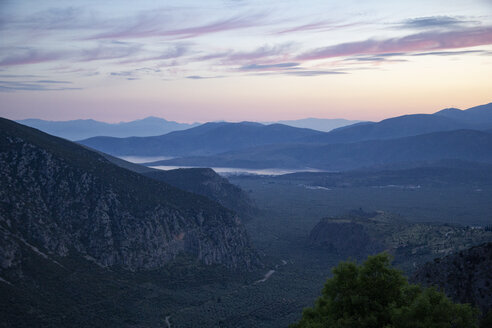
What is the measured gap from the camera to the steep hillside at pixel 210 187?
135750 millimetres

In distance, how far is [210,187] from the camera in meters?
139

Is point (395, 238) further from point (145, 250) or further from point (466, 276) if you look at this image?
point (466, 276)

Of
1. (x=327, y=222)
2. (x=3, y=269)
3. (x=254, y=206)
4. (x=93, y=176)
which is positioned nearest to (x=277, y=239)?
(x=327, y=222)

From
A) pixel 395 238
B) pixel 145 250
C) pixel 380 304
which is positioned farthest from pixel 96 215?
pixel 380 304

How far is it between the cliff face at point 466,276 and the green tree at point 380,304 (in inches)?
353

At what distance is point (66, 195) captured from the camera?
3100 inches

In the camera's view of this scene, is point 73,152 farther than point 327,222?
No

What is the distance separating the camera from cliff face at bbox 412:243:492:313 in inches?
1599

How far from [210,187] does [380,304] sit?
10796cm

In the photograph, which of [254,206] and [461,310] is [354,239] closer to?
[254,206]

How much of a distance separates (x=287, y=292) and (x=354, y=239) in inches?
1256

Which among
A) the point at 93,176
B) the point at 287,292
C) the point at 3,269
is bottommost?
the point at 287,292

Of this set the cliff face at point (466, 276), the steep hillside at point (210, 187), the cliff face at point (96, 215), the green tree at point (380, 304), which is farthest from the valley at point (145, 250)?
the steep hillside at point (210, 187)

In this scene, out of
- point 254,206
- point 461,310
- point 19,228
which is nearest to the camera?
point 461,310
